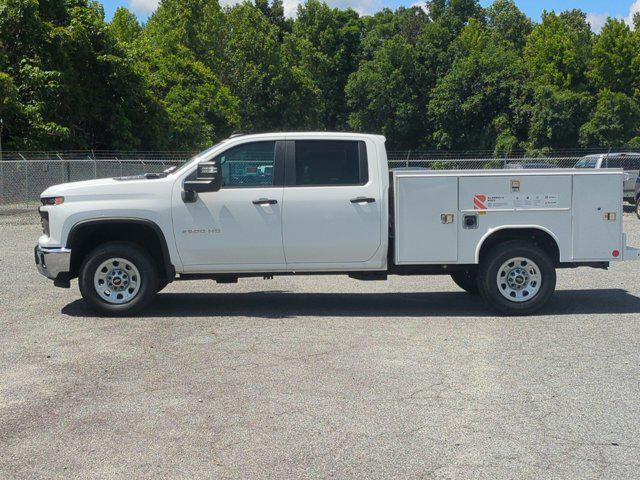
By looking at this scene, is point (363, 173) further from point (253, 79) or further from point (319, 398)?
point (253, 79)

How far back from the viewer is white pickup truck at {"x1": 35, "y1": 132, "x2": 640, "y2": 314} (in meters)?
9.02

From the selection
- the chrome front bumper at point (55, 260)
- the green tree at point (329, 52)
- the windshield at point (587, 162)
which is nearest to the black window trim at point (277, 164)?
the chrome front bumper at point (55, 260)

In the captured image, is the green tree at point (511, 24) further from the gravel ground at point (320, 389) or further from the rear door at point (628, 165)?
the gravel ground at point (320, 389)

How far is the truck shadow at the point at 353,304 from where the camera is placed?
31.3 feet

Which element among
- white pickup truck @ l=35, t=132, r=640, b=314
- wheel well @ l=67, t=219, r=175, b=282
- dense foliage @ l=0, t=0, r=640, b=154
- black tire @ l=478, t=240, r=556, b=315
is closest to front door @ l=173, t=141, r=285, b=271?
white pickup truck @ l=35, t=132, r=640, b=314

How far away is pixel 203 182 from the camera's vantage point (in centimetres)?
890

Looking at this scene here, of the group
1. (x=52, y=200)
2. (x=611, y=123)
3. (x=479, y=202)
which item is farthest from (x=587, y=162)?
(x=611, y=123)

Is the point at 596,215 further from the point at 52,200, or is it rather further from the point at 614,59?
the point at 614,59

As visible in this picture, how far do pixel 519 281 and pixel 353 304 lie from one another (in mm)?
2167

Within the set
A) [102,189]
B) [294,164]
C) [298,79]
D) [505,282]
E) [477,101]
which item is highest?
[298,79]

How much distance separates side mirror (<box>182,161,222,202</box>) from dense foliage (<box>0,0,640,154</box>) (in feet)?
69.2

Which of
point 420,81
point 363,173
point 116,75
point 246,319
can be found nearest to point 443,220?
point 363,173

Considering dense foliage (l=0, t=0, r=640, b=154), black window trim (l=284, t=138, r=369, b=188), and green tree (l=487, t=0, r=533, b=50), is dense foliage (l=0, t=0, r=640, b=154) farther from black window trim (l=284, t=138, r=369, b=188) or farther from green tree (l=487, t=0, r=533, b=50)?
black window trim (l=284, t=138, r=369, b=188)

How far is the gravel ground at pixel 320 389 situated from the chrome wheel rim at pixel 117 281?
1.11 ft
